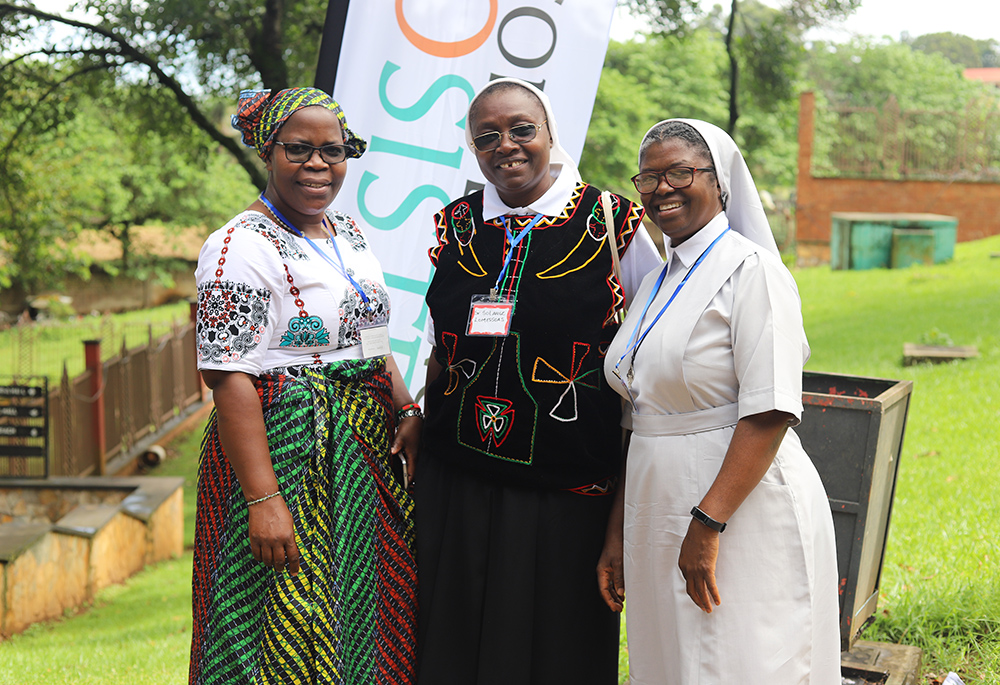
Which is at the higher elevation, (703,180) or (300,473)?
Answer: (703,180)

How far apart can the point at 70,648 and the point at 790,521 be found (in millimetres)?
5293

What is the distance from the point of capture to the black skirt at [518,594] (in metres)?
2.43

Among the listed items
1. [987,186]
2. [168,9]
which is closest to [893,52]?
[987,186]

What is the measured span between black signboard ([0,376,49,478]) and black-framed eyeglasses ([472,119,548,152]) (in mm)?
7658

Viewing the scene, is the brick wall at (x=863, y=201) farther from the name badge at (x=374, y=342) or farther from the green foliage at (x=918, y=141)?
the name badge at (x=374, y=342)

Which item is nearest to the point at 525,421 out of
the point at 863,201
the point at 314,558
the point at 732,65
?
the point at 314,558

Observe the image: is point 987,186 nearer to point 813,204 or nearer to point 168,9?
point 813,204

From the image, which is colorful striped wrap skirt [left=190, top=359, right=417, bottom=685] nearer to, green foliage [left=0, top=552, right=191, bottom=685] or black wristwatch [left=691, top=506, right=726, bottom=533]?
black wristwatch [left=691, top=506, right=726, bottom=533]

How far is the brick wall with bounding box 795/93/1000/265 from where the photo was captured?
18000 millimetres

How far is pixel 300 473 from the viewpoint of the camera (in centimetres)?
235

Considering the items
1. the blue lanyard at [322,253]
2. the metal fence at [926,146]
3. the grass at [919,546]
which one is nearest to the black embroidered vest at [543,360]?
the blue lanyard at [322,253]

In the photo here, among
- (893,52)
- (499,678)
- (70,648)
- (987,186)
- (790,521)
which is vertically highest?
(893,52)

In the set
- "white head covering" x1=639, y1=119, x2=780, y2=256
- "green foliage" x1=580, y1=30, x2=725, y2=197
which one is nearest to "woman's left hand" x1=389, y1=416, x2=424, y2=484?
"white head covering" x1=639, y1=119, x2=780, y2=256

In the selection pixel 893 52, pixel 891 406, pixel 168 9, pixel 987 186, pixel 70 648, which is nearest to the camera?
pixel 891 406
